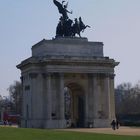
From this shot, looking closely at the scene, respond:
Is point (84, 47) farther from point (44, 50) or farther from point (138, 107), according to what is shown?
point (138, 107)

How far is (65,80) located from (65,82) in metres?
0.33

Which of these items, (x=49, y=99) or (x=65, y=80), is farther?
(x=65, y=80)

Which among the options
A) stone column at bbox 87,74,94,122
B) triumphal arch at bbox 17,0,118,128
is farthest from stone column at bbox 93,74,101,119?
stone column at bbox 87,74,94,122

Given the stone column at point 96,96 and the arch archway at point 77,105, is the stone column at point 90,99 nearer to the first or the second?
the stone column at point 96,96

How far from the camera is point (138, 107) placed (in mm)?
117562

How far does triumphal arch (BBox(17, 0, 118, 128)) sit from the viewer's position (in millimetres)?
64312

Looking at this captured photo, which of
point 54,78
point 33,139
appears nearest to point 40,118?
point 54,78

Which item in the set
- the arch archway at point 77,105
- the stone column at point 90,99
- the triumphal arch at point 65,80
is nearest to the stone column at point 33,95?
the triumphal arch at point 65,80

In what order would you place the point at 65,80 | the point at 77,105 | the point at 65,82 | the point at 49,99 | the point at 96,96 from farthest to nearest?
1. the point at 77,105
2. the point at 96,96
3. the point at 65,82
4. the point at 65,80
5. the point at 49,99

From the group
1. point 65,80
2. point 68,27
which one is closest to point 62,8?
point 68,27

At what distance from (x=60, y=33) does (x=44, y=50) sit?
11.6 ft

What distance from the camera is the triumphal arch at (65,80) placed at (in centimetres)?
6431

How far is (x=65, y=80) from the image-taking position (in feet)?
216

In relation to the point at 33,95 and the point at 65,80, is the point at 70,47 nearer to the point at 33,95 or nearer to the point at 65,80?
the point at 65,80
